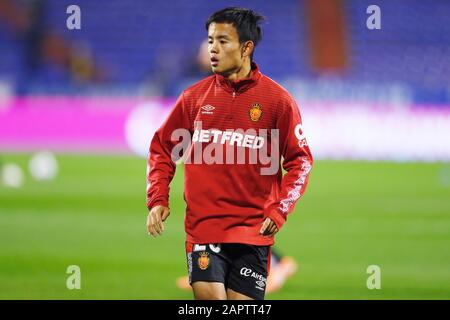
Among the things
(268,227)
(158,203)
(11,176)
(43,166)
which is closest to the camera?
(268,227)

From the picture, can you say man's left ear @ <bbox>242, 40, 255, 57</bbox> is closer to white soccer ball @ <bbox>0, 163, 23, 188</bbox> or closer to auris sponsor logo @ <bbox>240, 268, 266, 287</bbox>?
auris sponsor logo @ <bbox>240, 268, 266, 287</bbox>

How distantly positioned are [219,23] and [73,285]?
3.10 metres

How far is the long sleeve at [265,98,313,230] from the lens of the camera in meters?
5.04

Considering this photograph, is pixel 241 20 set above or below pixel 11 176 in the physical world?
above

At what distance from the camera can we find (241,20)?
516 centimetres

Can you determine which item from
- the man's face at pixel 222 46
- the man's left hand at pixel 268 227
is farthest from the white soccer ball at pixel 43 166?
the man's left hand at pixel 268 227

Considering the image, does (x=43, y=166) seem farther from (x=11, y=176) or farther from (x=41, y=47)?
(x=41, y=47)

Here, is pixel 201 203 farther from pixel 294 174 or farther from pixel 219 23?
pixel 219 23

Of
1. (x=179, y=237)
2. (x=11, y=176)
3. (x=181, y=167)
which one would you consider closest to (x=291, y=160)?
(x=179, y=237)

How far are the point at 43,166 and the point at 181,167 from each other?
454 cm

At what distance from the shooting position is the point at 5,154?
58.7ft

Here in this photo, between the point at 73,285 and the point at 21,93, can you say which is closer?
the point at 73,285

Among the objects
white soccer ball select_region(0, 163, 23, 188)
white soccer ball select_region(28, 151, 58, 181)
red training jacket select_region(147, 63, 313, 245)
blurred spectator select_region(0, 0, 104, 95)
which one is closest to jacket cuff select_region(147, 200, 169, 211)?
red training jacket select_region(147, 63, 313, 245)

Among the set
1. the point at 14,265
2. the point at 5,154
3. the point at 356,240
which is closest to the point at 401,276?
the point at 356,240
